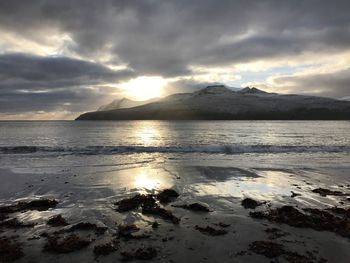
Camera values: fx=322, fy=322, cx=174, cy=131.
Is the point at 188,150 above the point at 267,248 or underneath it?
underneath

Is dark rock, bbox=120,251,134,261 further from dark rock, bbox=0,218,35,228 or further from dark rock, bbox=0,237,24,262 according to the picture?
dark rock, bbox=0,218,35,228

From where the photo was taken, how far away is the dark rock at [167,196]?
43.0 feet

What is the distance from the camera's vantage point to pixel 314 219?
1057cm

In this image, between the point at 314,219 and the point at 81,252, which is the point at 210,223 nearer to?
the point at 314,219

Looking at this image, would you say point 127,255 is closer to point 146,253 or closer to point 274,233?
point 146,253

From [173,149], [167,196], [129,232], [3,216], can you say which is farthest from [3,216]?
[173,149]

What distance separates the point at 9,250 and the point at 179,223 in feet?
15.9

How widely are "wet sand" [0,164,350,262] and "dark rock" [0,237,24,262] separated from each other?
0.32ft

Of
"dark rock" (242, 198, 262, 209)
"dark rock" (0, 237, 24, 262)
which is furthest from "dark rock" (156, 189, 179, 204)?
"dark rock" (0, 237, 24, 262)

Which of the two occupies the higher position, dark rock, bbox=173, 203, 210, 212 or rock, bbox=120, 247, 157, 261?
rock, bbox=120, 247, 157, 261

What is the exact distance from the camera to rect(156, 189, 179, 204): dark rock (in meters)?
13.1

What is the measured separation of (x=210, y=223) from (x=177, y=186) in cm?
613

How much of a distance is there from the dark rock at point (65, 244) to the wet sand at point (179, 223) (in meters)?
0.03

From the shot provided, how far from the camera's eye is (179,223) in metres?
10.3
